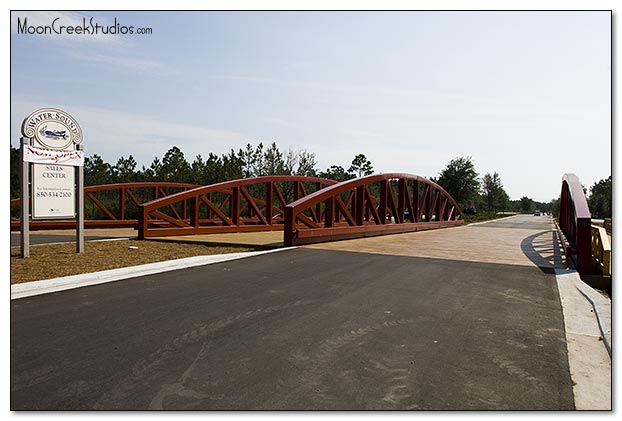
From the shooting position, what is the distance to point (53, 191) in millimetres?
10586

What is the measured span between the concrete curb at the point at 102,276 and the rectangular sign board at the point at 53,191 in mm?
3333

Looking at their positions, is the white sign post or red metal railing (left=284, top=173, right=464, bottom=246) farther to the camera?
red metal railing (left=284, top=173, right=464, bottom=246)

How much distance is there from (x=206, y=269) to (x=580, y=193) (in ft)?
32.1

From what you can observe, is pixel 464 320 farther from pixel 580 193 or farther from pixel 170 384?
pixel 580 193

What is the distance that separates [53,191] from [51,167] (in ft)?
1.86

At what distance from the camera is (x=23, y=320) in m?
5.20

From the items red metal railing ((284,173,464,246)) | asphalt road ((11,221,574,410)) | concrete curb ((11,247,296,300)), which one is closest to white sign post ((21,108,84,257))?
concrete curb ((11,247,296,300))

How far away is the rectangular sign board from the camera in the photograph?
33.7 feet

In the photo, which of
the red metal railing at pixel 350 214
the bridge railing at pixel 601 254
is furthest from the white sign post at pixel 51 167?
the bridge railing at pixel 601 254

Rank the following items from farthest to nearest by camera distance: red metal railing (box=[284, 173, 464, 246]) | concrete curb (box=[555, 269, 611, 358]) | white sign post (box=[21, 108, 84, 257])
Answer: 1. red metal railing (box=[284, 173, 464, 246])
2. white sign post (box=[21, 108, 84, 257])
3. concrete curb (box=[555, 269, 611, 358])

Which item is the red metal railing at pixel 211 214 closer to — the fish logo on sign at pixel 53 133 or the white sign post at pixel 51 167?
the white sign post at pixel 51 167

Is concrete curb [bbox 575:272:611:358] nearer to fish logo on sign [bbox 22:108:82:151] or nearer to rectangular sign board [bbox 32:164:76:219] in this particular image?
rectangular sign board [bbox 32:164:76:219]

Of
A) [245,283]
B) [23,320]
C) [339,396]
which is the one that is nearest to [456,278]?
[245,283]

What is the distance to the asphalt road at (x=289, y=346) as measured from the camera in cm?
338
